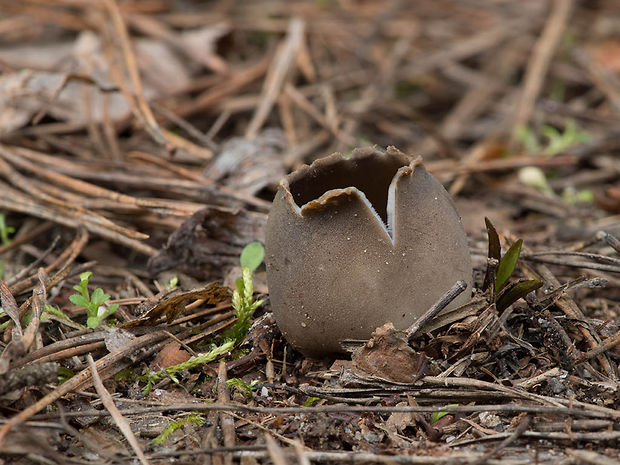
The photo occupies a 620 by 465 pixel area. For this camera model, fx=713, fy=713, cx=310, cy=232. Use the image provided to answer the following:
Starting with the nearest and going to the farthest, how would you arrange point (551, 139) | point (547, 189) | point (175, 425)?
point (175, 425) → point (547, 189) → point (551, 139)

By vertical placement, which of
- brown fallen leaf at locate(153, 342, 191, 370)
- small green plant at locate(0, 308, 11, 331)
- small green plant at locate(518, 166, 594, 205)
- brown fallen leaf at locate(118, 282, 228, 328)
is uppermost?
small green plant at locate(0, 308, 11, 331)

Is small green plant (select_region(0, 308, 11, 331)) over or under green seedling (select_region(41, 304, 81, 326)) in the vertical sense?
over

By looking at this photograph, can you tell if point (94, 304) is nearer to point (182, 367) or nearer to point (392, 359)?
point (182, 367)

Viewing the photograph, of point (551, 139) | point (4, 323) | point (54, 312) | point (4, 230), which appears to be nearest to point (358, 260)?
point (54, 312)

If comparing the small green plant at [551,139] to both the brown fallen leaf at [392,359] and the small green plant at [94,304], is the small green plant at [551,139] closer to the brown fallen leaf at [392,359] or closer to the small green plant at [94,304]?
the brown fallen leaf at [392,359]

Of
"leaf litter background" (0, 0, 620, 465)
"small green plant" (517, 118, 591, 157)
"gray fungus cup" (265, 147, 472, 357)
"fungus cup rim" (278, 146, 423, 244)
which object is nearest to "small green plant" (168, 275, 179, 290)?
"leaf litter background" (0, 0, 620, 465)

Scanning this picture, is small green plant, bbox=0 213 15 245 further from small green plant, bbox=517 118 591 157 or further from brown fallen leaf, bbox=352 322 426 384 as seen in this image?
small green plant, bbox=517 118 591 157

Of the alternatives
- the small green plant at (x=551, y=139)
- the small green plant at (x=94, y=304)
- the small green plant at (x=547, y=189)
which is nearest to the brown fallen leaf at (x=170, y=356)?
the small green plant at (x=94, y=304)
